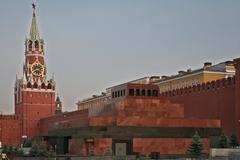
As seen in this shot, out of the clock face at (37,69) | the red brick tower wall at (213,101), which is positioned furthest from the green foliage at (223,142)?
the clock face at (37,69)

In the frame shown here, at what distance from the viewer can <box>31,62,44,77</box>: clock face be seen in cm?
6619

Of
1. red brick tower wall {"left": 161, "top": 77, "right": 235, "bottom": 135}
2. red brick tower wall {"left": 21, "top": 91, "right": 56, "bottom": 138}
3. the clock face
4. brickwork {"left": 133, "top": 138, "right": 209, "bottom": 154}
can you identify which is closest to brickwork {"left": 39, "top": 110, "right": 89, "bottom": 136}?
red brick tower wall {"left": 21, "top": 91, "right": 56, "bottom": 138}

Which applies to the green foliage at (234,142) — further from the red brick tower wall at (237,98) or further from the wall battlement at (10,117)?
the wall battlement at (10,117)

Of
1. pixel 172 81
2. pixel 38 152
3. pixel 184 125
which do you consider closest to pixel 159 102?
pixel 184 125

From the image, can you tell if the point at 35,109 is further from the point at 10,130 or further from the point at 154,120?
the point at 154,120

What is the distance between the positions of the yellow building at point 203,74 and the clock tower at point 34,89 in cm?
1924

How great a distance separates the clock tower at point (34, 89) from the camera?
64938mm

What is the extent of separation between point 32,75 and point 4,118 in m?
6.57

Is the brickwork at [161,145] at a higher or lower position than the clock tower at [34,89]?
lower

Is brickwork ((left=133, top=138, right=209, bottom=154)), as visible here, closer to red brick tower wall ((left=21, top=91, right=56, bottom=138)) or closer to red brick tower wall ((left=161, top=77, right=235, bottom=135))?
red brick tower wall ((left=161, top=77, right=235, bottom=135))

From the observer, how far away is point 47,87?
6606 cm

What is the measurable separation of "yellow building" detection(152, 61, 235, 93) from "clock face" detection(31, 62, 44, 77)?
20353 mm

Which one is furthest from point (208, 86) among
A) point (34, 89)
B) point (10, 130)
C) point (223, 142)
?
point (10, 130)

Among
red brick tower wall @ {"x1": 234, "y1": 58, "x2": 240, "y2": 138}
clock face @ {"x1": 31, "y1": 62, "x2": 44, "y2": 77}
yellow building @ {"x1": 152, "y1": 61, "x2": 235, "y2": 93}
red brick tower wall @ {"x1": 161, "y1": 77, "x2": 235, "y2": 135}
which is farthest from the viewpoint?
clock face @ {"x1": 31, "y1": 62, "x2": 44, "y2": 77}
